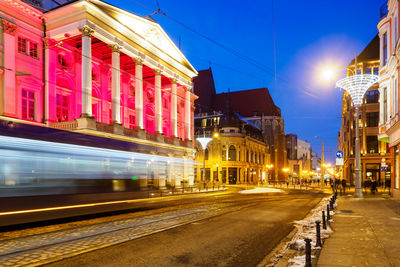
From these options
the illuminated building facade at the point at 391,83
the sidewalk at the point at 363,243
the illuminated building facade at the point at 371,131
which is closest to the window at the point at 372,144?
the illuminated building facade at the point at 371,131

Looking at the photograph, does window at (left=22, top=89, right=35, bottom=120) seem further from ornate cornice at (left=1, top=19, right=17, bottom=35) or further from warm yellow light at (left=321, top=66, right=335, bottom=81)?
warm yellow light at (left=321, top=66, right=335, bottom=81)

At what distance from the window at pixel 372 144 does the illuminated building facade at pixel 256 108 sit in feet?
144

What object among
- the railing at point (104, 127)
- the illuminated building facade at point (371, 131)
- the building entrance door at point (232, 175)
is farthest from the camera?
the building entrance door at point (232, 175)

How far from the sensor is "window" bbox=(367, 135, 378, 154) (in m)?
48.3

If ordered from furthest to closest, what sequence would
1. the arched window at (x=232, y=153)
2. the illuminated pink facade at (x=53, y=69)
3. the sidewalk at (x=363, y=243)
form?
1. the arched window at (x=232, y=153)
2. the illuminated pink facade at (x=53, y=69)
3. the sidewalk at (x=363, y=243)

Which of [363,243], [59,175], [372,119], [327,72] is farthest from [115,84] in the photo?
[372,119]

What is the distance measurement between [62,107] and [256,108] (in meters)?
75.2

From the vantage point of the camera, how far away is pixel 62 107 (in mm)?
29422

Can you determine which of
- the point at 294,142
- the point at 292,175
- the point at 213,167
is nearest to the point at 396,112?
the point at 213,167

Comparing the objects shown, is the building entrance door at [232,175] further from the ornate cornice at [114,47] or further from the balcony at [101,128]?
the ornate cornice at [114,47]

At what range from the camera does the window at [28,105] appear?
25797 mm

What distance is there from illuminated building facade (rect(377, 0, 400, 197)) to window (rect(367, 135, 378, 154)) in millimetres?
24252

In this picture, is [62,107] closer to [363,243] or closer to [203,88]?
[363,243]

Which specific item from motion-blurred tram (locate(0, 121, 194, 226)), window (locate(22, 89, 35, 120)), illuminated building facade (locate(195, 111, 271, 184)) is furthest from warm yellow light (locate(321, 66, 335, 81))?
illuminated building facade (locate(195, 111, 271, 184))
